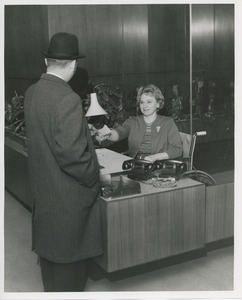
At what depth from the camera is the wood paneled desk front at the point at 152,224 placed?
259cm

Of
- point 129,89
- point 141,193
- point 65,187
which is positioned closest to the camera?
point 65,187

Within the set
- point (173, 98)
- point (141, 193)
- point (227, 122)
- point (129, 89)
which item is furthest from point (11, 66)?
point (141, 193)

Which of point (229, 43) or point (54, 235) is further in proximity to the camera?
point (229, 43)

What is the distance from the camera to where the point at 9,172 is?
16.0 ft

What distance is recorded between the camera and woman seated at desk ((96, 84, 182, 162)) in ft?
11.2

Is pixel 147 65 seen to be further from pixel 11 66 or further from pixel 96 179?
pixel 96 179

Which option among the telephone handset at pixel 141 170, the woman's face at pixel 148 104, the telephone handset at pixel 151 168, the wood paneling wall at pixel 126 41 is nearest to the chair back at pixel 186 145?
the woman's face at pixel 148 104

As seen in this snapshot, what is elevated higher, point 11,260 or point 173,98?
point 173,98

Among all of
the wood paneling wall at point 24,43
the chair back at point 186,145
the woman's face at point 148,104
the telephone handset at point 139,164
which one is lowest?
the telephone handset at point 139,164

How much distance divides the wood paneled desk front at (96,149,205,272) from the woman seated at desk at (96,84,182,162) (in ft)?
1.95

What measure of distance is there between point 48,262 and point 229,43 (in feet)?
14.9

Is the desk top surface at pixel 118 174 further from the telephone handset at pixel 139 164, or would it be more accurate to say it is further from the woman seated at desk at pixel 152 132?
the woman seated at desk at pixel 152 132

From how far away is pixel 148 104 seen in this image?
11.3 feet

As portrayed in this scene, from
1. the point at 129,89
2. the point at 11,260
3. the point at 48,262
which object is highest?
the point at 129,89
